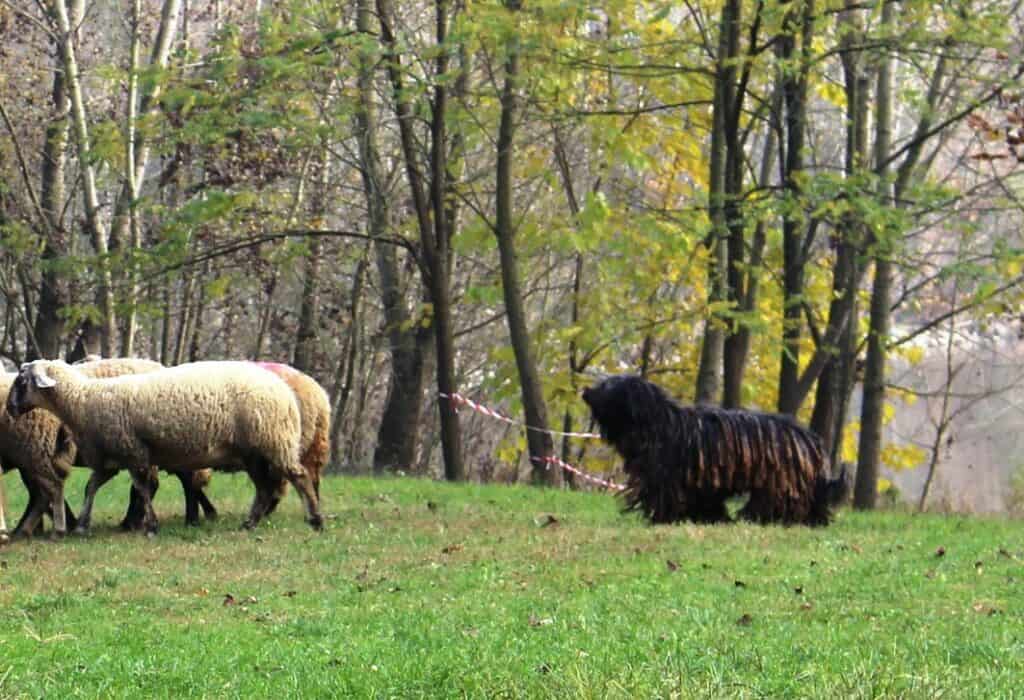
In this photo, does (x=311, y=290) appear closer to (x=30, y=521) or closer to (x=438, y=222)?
(x=438, y=222)

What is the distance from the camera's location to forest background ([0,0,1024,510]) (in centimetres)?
1905

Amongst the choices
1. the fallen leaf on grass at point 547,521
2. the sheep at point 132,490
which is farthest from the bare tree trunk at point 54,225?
the fallen leaf on grass at point 547,521

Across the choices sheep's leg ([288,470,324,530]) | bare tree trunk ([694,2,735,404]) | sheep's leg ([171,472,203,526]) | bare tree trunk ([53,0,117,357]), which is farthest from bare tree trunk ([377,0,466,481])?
sheep's leg ([288,470,324,530])

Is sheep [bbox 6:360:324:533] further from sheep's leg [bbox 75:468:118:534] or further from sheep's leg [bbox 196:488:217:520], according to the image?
sheep's leg [bbox 196:488:217:520]

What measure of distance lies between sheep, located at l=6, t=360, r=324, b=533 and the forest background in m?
4.83

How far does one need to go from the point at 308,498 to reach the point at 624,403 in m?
3.12

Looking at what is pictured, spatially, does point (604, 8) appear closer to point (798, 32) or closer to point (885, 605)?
point (798, 32)

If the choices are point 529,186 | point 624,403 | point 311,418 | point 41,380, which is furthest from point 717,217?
point 529,186

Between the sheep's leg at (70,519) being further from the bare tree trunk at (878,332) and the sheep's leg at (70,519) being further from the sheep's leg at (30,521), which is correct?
the bare tree trunk at (878,332)

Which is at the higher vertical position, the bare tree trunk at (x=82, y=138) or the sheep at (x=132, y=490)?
the bare tree trunk at (x=82, y=138)

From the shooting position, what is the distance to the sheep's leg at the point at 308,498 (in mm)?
14859

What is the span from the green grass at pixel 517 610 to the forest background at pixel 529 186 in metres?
3.99

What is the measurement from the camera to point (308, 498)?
14.9 metres

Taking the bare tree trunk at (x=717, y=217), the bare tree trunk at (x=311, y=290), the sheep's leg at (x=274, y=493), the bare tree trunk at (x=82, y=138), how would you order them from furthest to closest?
the bare tree trunk at (x=311, y=290) < the bare tree trunk at (x=82, y=138) < the bare tree trunk at (x=717, y=217) < the sheep's leg at (x=274, y=493)
